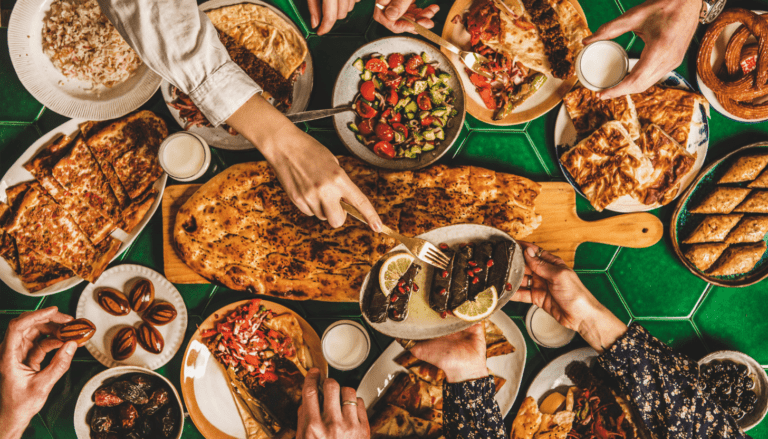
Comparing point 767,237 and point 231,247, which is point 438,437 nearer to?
point 231,247

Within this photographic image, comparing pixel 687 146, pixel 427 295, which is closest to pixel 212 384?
pixel 427 295

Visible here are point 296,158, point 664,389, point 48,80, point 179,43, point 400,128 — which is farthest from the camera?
point 48,80

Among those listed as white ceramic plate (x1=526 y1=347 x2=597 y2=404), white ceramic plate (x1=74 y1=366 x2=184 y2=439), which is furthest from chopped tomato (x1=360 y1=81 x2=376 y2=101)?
white ceramic plate (x1=74 y1=366 x2=184 y2=439)

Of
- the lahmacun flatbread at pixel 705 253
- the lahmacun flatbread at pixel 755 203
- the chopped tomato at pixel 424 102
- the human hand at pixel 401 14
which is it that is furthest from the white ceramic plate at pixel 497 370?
the human hand at pixel 401 14

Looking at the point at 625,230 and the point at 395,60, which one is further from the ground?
the point at 395,60

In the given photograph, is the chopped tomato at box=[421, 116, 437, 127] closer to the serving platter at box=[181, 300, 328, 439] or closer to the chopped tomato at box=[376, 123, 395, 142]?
the chopped tomato at box=[376, 123, 395, 142]

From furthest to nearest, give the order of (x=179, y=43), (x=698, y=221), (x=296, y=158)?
1. (x=698, y=221)
2. (x=296, y=158)
3. (x=179, y=43)

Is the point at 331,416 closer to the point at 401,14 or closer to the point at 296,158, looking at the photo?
the point at 296,158

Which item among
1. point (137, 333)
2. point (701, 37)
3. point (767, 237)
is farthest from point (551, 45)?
point (137, 333)

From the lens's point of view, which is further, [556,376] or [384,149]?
[556,376]
